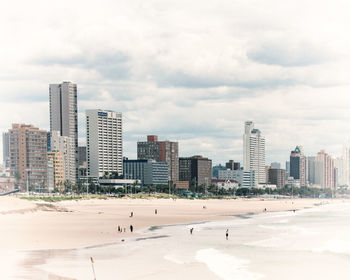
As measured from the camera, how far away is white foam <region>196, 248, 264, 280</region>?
3981 centimetres

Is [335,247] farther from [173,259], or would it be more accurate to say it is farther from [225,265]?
[173,259]

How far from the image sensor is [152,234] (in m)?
67.4

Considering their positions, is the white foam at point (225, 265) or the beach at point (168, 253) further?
the beach at point (168, 253)

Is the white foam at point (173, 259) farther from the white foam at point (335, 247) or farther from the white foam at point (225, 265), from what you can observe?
the white foam at point (335, 247)

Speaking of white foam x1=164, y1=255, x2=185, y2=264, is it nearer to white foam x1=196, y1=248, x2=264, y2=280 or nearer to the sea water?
the sea water

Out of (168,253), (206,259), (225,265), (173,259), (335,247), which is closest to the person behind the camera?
(225,265)

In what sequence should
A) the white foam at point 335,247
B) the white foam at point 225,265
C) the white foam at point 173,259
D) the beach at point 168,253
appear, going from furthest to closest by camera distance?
the white foam at point 335,247 → the white foam at point 173,259 → the beach at point 168,253 → the white foam at point 225,265

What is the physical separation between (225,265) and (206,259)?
2811mm

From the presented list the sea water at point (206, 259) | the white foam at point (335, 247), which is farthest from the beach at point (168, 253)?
the white foam at point (335, 247)

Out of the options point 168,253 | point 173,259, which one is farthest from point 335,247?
point 173,259

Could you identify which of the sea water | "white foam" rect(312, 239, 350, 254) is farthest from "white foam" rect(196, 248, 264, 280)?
"white foam" rect(312, 239, 350, 254)

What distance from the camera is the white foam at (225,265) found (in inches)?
1567

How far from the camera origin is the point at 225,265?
1742 inches

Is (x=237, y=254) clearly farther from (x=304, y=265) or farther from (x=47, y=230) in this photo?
(x=47, y=230)
